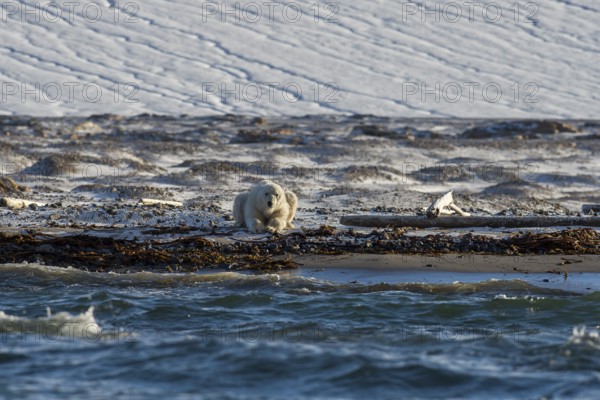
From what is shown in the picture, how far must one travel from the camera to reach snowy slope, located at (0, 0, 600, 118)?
3912cm

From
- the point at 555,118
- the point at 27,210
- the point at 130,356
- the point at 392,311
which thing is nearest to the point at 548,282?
the point at 392,311

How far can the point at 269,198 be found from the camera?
34.1 feet

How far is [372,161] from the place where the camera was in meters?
22.1

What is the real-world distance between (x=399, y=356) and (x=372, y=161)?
15.8 metres

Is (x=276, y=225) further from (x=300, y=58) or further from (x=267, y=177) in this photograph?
(x=300, y=58)

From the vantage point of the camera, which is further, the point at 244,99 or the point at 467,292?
the point at 244,99

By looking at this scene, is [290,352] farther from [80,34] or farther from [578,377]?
[80,34]

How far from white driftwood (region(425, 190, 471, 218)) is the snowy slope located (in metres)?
27.2

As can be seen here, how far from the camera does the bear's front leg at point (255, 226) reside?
10367mm

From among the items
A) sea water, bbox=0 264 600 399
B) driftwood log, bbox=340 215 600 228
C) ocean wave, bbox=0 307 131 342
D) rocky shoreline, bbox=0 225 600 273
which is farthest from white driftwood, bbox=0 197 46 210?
ocean wave, bbox=0 307 131 342

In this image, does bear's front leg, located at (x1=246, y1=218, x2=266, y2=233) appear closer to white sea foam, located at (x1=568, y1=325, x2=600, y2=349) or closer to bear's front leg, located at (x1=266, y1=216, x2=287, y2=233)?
bear's front leg, located at (x1=266, y1=216, x2=287, y2=233)

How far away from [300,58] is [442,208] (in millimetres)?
30984

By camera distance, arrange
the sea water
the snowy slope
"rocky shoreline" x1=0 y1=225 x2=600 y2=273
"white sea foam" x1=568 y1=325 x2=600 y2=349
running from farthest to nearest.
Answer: the snowy slope < "rocky shoreline" x1=0 y1=225 x2=600 y2=273 < "white sea foam" x1=568 y1=325 x2=600 y2=349 < the sea water

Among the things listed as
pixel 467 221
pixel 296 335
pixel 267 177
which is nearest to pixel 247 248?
pixel 467 221
